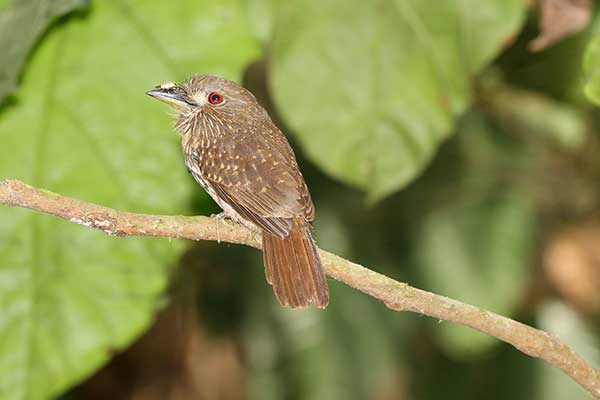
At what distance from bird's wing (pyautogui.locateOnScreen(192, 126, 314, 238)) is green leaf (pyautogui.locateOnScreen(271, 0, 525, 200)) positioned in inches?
4.3

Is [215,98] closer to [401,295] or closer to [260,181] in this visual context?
[260,181]

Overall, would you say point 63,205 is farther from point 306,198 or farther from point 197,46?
point 197,46

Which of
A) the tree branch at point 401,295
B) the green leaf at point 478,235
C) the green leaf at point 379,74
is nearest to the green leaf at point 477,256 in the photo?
the green leaf at point 478,235

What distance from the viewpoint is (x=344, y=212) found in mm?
4102

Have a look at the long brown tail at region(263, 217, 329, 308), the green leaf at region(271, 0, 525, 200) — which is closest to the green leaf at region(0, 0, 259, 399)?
the green leaf at region(271, 0, 525, 200)

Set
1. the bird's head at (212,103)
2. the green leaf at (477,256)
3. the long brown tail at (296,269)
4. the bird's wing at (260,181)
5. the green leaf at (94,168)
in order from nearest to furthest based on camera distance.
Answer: the long brown tail at (296,269), the bird's wing at (260,181), the green leaf at (94,168), the bird's head at (212,103), the green leaf at (477,256)

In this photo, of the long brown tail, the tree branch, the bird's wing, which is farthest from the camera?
the bird's wing

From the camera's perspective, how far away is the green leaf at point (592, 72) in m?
2.24

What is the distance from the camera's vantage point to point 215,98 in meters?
2.84

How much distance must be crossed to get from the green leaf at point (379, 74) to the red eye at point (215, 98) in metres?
0.16

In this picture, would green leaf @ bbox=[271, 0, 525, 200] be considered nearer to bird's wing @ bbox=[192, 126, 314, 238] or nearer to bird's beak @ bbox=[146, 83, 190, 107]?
bird's wing @ bbox=[192, 126, 314, 238]

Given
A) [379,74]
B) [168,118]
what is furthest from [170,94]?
[379,74]

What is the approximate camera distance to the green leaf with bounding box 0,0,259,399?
2604 millimetres

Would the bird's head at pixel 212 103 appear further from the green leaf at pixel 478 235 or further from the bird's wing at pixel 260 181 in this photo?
the green leaf at pixel 478 235
